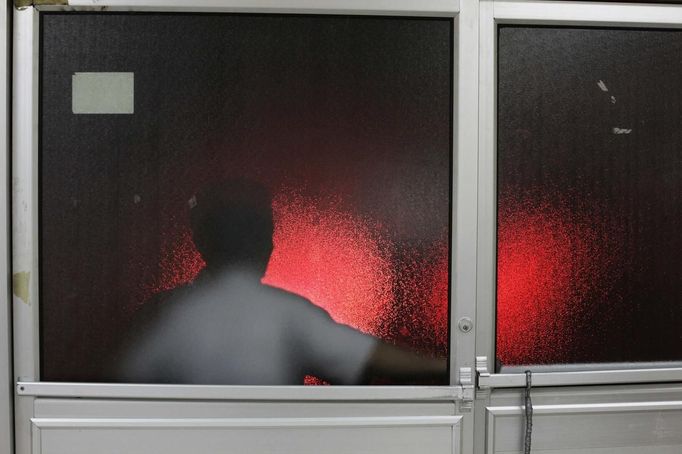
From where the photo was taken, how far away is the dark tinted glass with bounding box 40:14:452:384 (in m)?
1.31

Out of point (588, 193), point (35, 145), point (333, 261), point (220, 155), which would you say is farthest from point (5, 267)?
point (588, 193)

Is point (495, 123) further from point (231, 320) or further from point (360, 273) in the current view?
point (231, 320)

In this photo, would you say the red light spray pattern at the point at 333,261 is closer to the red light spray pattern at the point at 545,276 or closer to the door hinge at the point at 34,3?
the red light spray pattern at the point at 545,276

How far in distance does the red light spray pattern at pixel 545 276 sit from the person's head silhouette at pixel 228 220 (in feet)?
2.60

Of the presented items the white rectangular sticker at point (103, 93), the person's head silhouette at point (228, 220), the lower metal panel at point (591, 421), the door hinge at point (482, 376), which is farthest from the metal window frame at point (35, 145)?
the lower metal panel at point (591, 421)

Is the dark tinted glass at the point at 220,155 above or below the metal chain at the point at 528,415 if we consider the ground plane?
above

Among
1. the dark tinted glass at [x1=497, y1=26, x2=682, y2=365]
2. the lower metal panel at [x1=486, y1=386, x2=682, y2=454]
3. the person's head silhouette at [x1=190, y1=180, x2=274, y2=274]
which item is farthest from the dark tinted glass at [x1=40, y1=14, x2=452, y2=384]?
the lower metal panel at [x1=486, y1=386, x2=682, y2=454]

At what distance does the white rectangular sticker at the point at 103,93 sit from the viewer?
1.30 meters

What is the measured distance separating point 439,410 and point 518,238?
61 centimetres

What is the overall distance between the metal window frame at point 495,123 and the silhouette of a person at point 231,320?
1.62 ft

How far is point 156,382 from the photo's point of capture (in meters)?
1.32

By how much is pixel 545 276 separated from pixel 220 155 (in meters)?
1.11

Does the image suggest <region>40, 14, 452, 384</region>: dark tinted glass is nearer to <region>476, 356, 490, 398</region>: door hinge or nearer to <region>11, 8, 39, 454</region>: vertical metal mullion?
<region>11, 8, 39, 454</region>: vertical metal mullion

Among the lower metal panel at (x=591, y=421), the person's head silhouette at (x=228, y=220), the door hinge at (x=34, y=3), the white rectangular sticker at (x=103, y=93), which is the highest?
the door hinge at (x=34, y=3)
